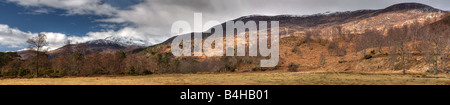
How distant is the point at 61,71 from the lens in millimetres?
44531

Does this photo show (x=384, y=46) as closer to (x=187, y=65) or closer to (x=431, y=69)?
(x=431, y=69)

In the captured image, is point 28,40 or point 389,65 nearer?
point 28,40

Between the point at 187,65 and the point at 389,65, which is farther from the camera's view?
the point at 187,65

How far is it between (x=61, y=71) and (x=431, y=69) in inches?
2830

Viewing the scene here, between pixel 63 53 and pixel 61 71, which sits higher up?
pixel 63 53

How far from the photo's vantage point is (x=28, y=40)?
39594 millimetres

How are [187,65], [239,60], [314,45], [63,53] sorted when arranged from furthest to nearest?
[314,45], [239,60], [187,65], [63,53]

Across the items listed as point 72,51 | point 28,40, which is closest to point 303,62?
point 72,51
